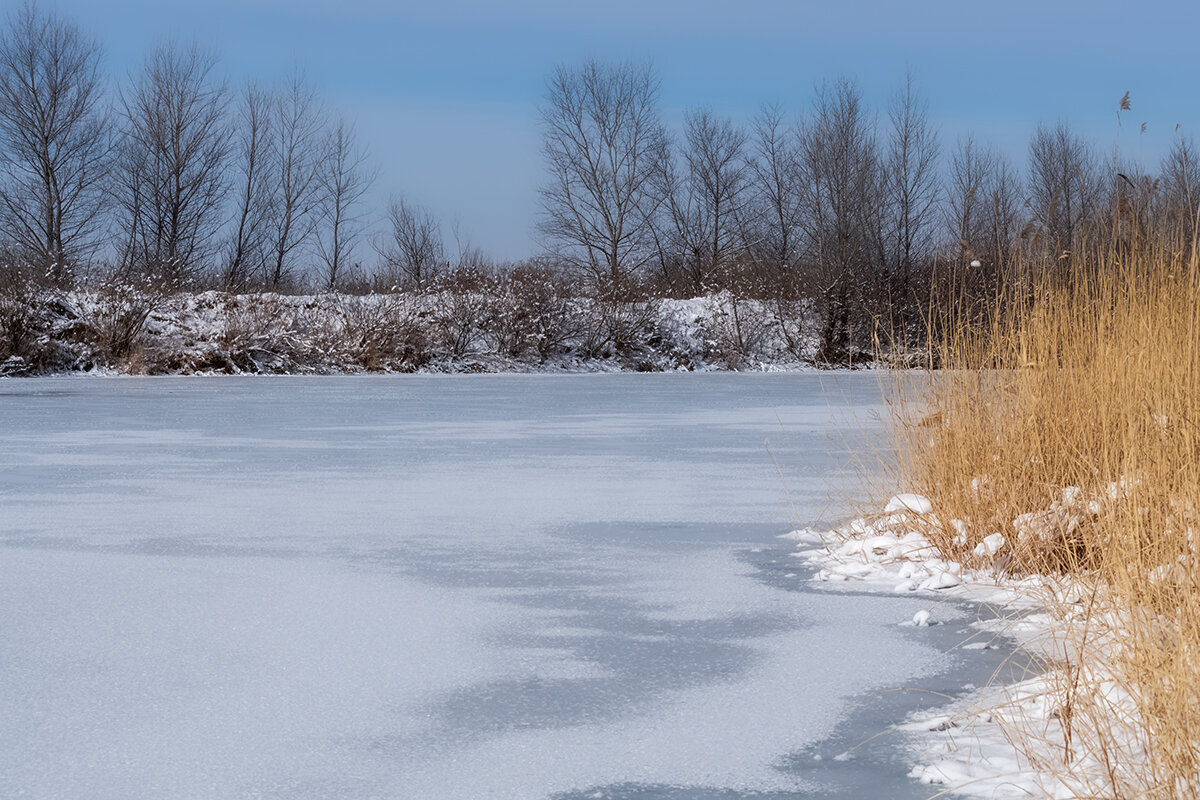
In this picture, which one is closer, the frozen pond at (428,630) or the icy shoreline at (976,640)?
the icy shoreline at (976,640)

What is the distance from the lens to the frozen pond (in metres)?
2.40

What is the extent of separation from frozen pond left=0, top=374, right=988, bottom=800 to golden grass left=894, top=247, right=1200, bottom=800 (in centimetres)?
52

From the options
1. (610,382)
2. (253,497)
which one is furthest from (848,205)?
(253,497)

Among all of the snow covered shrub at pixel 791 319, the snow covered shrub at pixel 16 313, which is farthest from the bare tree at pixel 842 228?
the snow covered shrub at pixel 16 313

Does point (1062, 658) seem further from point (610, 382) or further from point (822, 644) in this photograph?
point (610, 382)

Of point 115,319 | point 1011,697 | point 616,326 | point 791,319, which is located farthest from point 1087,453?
point 791,319

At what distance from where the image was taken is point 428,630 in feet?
11.5

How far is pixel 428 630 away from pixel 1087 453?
93.6 inches

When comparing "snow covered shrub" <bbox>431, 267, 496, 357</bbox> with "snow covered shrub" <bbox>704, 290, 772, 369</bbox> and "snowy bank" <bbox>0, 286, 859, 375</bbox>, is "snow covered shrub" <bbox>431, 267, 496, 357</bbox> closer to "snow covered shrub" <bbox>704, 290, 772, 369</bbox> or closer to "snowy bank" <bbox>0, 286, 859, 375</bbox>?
"snowy bank" <bbox>0, 286, 859, 375</bbox>

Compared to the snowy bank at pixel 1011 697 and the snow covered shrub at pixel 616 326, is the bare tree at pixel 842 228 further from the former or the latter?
the snowy bank at pixel 1011 697

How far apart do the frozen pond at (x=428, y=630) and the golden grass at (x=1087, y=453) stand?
0.52 metres

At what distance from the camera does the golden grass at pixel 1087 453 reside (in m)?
2.44

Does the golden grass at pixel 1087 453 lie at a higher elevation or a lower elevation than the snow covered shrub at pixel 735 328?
lower

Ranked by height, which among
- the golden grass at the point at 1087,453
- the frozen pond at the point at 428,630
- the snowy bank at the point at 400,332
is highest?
the snowy bank at the point at 400,332
